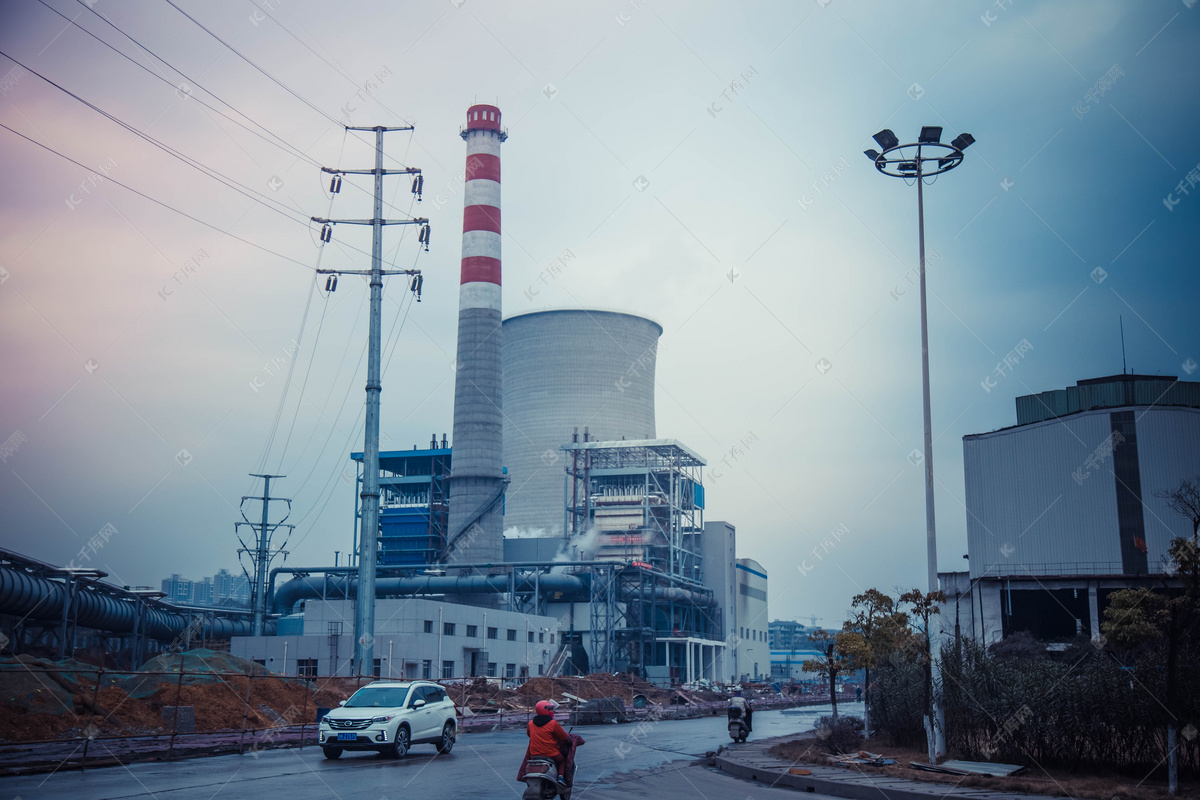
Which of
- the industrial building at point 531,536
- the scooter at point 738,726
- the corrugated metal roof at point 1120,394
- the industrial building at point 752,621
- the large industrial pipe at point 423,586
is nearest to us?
the scooter at point 738,726

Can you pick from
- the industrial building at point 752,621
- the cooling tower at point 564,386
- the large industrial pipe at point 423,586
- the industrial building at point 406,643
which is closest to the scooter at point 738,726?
the industrial building at point 406,643

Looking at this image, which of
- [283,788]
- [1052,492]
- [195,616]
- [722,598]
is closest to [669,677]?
[722,598]

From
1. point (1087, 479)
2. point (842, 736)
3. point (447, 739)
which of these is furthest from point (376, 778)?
point (1087, 479)

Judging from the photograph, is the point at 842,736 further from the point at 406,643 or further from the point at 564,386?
the point at 564,386

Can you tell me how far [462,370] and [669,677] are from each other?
25658 mm

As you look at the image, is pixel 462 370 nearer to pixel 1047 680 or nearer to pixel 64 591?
pixel 64 591

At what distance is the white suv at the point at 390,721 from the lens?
18172 mm

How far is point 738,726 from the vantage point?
24.6 m

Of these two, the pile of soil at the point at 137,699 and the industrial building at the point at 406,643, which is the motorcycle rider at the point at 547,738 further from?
the industrial building at the point at 406,643

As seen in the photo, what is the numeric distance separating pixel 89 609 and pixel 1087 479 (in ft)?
183

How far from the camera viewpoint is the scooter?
80.7 ft

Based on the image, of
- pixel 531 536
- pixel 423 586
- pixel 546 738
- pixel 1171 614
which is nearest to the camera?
pixel 546 738

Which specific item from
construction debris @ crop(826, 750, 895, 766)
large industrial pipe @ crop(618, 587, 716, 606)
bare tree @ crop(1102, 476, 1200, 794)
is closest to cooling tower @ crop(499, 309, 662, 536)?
large industrial pipe @ crop(618, 587, 716, 606)

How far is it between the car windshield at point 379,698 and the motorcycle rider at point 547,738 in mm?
10615
